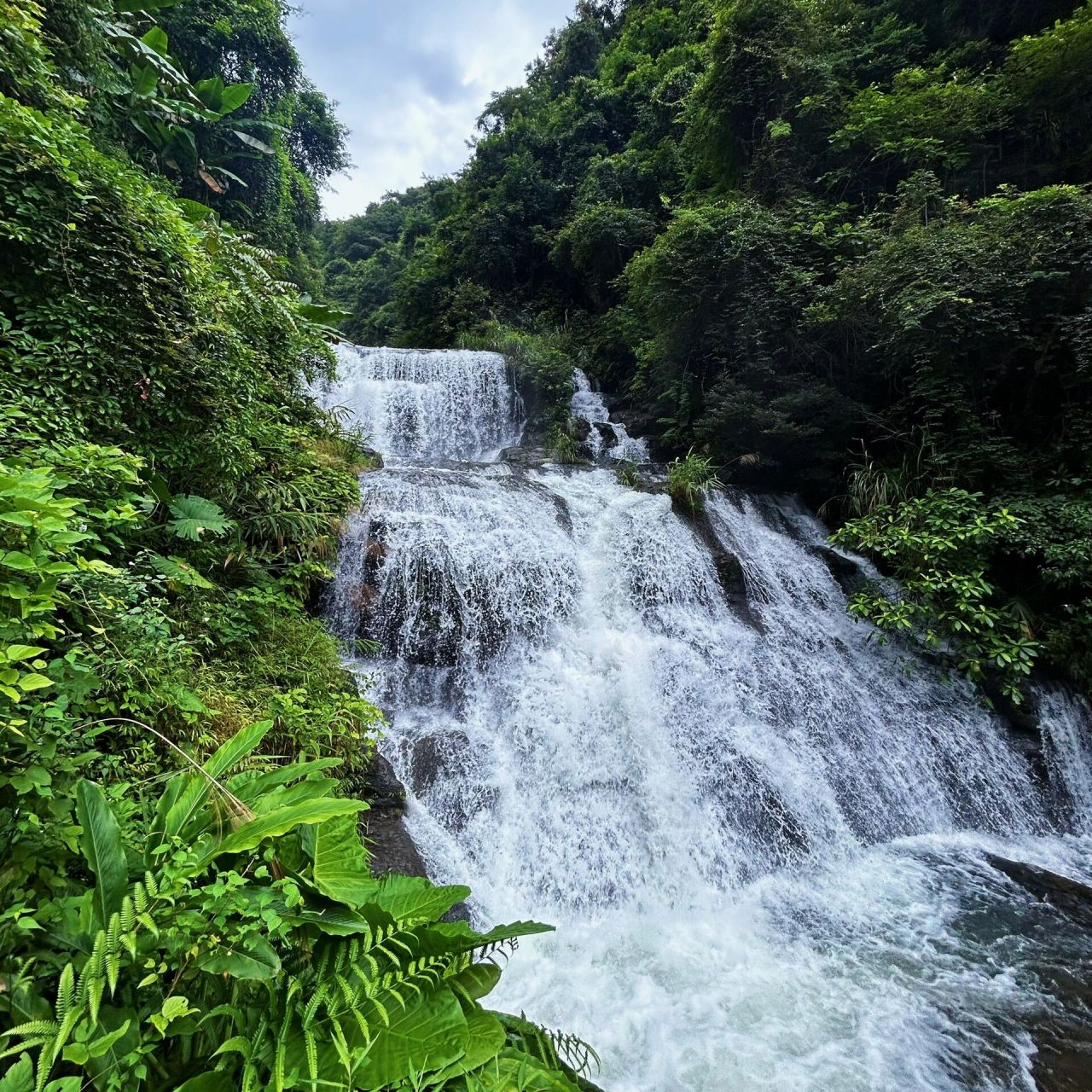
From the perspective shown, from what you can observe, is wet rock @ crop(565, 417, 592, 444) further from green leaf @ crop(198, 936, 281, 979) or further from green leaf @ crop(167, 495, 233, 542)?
green leaf @ crop(198, 936, 281, 979)

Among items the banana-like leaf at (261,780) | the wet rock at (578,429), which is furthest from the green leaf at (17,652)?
the wet rock at (578,429)

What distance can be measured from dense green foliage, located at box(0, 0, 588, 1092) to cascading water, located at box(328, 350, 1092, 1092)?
0.82 metres

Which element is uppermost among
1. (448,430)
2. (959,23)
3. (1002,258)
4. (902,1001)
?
(959,23)

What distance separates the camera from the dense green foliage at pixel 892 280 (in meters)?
6.23

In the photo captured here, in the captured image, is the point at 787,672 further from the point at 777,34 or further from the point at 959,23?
the point at 959,23

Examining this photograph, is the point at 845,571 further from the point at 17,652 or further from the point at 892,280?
the point at 17,652

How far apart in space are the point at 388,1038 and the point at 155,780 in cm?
131

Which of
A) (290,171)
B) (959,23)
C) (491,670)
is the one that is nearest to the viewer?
(491,670)

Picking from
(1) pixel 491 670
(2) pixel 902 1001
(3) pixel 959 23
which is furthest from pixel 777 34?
(2) pixel 902 1001

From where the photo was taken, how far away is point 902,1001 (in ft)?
10.3

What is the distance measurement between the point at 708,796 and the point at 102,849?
173 inches

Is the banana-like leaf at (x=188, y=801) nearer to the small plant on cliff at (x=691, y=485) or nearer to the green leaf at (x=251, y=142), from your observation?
the small plant on cliff at (x=691, y=485)

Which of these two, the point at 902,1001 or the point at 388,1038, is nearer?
the point at 388,1038

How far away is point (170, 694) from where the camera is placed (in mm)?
2436
